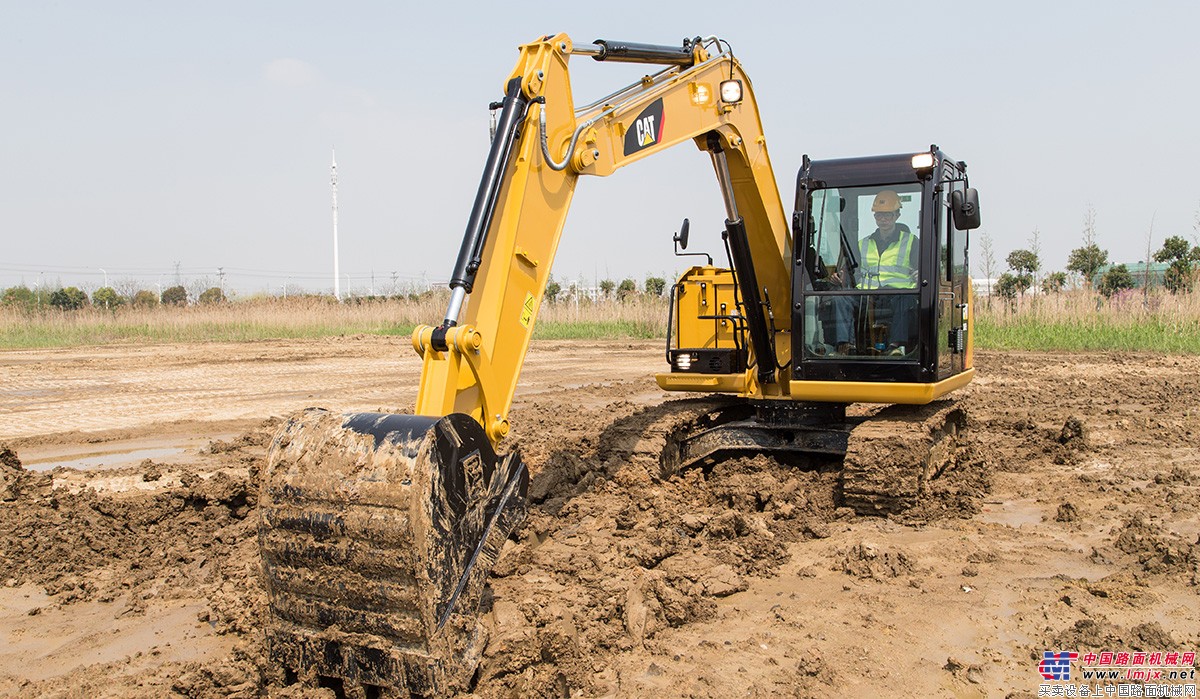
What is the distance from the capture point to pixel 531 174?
4621 mm

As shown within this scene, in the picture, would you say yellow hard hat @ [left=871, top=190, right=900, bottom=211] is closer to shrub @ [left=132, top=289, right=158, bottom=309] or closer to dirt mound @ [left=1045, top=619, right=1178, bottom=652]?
dirt mound @ [left=1045, top=619, right=1178, bottom=652]

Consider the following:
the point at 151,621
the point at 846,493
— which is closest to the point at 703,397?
the point at 846,493

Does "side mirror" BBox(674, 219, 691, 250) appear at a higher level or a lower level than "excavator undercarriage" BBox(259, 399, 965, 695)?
higher

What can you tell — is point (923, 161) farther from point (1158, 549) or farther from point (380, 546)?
point (380, 546)

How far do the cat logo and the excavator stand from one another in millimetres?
20

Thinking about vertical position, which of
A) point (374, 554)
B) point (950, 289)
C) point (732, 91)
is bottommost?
point (374, 554)

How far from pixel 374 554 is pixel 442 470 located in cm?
40

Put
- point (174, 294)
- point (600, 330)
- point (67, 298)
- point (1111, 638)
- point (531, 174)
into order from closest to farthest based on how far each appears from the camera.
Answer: point (1111, 638) < point (531, 174) < point (600, 330) < point (67, 298) < point (174, 294)

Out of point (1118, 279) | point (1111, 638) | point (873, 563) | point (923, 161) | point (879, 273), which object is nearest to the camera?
point (1111, 638)

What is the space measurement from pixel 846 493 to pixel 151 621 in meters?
4.41

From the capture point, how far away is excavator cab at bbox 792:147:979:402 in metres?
6.65

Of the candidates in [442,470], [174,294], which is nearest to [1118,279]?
[442,470]

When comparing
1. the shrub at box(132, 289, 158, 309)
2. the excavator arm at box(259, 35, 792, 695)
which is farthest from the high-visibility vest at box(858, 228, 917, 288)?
the shrub at box(132, 289, 158, 309)

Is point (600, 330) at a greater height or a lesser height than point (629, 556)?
greater
